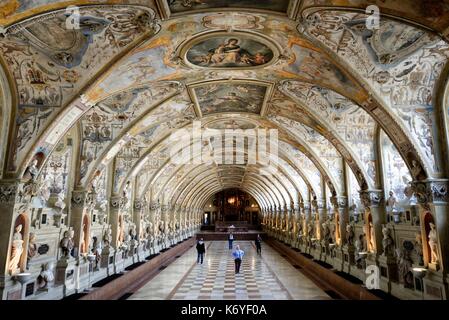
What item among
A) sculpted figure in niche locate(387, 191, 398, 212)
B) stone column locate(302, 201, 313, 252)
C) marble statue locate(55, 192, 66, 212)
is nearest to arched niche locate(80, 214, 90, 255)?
marble statue locate(55, 192, 66, 212)

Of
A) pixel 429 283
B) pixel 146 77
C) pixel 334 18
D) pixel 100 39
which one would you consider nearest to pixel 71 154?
pixel 146 77

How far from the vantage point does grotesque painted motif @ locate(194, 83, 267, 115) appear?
12.8 metres

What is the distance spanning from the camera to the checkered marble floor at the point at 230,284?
12.4 m

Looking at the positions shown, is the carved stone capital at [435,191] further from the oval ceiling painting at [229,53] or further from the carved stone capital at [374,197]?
the oval ceiling painting at [229,53]

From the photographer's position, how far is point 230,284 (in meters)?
14.7

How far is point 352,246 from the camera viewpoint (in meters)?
14.9

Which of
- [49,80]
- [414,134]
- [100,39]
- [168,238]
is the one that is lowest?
[168,238]

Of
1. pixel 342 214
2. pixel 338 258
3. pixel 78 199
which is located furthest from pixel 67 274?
pixel 338 258

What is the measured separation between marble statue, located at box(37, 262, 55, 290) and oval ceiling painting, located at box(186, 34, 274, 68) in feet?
25.9

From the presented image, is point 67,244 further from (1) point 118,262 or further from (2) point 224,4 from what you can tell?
(2) point 224,4

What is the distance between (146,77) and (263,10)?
4514mm

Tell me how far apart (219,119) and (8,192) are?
1021 centimetres

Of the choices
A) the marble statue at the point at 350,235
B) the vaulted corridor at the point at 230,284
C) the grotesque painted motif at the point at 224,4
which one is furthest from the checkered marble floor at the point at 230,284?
the grotesque painted motif at the point at 224,4

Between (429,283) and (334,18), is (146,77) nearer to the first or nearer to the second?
(334,18)
